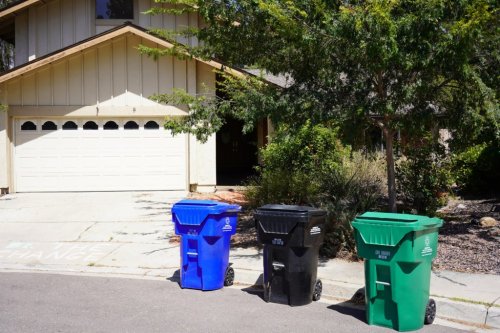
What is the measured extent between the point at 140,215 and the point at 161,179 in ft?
12.4

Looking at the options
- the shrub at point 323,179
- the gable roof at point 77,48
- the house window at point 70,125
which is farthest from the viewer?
the house window at point 70,125

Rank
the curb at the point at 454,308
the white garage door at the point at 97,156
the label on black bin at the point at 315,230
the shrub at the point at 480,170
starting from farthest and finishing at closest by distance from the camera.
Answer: the white garage door at the point at 97,156, the shrub at the point at 480,170, the label on black bin at the point at 315,230, the curb at the point at 454,308

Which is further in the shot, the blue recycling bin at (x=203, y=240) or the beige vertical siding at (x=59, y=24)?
the beige vertical siding at (x=59, y=24)

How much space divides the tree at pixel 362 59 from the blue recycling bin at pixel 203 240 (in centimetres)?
198

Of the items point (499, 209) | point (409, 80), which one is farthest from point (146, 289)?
point (499, 209)

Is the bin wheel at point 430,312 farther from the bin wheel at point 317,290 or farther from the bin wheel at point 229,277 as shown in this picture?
the bin wheel at point 229,277

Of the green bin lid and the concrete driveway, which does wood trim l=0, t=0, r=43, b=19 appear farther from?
the green bin lid

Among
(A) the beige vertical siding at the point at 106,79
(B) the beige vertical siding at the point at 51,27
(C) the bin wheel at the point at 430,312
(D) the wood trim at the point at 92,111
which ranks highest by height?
(B) the beige vertical siding at the point at 51,27

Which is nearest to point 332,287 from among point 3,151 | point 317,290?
point 317,290

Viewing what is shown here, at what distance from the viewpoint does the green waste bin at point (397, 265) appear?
5570 mm

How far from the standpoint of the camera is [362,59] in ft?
26.3

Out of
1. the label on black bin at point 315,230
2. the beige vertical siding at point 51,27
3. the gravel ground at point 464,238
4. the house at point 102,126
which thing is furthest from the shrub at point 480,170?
the beige vertical siding at point 51,27

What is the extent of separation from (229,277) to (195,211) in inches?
41.8

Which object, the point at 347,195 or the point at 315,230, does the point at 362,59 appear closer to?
the point at 347,195
